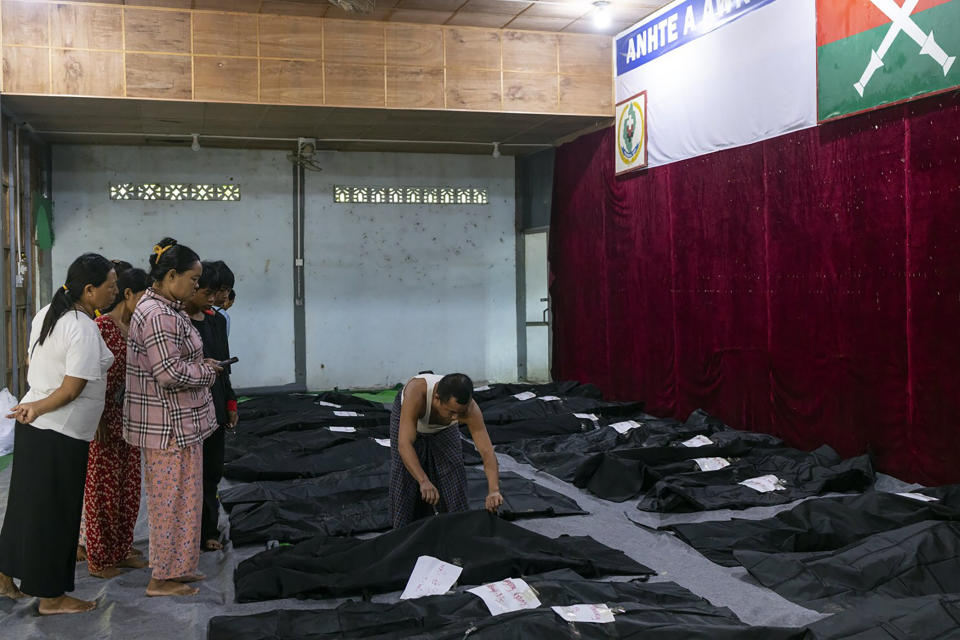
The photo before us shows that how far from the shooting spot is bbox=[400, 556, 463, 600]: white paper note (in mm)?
3336

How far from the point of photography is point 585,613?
9.48 feet

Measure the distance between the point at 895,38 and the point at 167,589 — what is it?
4549 millimetres

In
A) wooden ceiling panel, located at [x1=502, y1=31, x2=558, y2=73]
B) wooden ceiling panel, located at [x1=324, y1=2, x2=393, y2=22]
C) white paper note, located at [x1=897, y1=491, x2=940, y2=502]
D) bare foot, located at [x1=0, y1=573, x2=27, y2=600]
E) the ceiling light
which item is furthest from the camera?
wooden ceiling panel, located at [x1=502, y1=31, x2=558, y2=73]

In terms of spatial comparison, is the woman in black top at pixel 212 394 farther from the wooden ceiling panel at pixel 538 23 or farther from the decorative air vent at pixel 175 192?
the decorative air vent at pixel 175 192

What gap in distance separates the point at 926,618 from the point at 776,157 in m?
3.74

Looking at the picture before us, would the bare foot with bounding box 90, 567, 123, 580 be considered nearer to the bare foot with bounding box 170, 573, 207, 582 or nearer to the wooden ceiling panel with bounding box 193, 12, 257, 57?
the bare foot with bounding box 170, 573, 207, 582

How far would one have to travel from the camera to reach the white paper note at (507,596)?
3.04 meters

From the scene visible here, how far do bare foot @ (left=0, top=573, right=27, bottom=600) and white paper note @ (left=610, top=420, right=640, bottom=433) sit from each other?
4281mm

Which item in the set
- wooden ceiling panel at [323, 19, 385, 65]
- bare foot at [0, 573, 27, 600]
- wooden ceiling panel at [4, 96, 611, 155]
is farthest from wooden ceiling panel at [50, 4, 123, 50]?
bare foot at [0, 573, 27, 600]

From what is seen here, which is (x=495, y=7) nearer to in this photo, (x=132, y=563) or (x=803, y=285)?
(x=803, y=285)

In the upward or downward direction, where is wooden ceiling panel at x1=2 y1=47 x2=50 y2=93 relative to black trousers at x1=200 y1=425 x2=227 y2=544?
upward

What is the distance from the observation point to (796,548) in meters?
3.89

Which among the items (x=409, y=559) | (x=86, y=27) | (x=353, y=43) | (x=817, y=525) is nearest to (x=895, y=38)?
(x=817, y=525)

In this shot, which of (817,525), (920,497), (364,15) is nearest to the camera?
(817,525)
